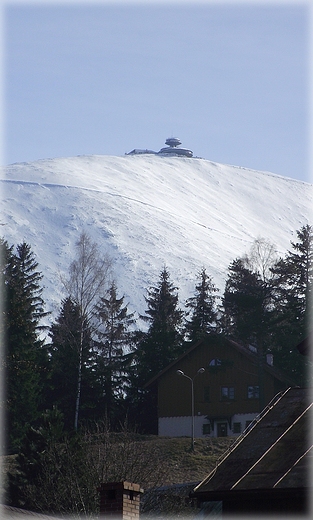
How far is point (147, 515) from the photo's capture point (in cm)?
2834

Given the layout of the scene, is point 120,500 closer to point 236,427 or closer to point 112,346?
point 236,427

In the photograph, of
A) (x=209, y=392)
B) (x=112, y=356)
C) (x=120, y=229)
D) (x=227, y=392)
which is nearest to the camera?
(x=227, y=392)

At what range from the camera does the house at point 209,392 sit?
62.7 metres

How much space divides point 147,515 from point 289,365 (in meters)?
31.7

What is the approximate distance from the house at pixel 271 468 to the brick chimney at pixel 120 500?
2.81ft

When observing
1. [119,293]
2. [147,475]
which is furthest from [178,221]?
[147,475]

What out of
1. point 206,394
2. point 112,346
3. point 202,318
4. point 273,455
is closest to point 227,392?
point 206,394

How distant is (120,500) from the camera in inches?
542

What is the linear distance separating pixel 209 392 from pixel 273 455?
50.5 metres

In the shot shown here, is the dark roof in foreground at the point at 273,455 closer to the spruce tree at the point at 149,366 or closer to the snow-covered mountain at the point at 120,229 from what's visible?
the spruce tree at the point at 149,366

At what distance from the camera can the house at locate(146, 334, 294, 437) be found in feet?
206

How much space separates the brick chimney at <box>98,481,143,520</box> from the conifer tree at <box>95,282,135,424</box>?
148 feet

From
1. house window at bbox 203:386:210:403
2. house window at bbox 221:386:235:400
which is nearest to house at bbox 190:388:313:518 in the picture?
house window at bbox 221:386:235:400

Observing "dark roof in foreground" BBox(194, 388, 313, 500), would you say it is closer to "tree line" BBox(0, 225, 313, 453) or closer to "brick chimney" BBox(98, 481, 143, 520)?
"brick chimney" BBox(98, 481, 143, 520)
